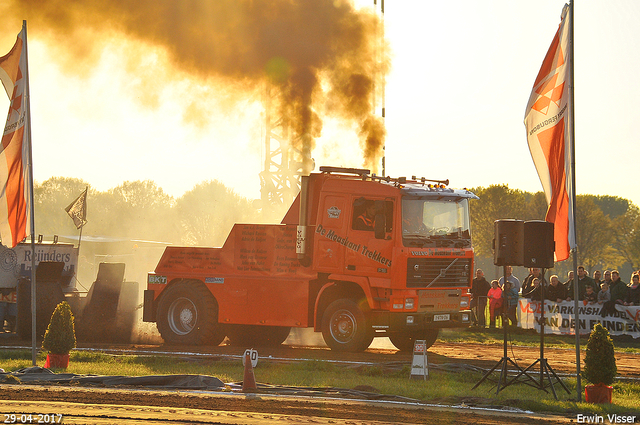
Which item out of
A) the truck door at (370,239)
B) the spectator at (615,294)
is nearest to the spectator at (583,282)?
the spectator at (615,294)

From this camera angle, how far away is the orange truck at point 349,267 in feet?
50.9

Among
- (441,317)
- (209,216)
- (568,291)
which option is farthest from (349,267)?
(209,216)

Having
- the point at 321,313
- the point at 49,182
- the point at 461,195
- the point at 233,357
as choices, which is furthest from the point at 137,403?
the point at 49,182

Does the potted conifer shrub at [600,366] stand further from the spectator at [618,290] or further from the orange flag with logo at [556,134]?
the spectator at [618,290]

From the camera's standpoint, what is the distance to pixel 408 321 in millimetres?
15586

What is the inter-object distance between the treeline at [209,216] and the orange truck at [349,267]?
35304 millimetres


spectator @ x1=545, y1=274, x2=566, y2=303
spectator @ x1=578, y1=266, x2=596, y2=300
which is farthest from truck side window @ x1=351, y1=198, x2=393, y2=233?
spectator @ x1=545, y1=274, x2=566, y2=303

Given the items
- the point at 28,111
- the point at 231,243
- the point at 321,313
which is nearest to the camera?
the point at 28,111

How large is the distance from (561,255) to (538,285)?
39.5 ft

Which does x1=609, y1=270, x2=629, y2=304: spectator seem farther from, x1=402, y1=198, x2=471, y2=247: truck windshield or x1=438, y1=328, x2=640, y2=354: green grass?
x1=402, y1=198, x2=471, y2=247: truck windshield

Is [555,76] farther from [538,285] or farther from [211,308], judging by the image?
[538,285]

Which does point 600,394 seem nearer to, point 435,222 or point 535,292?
point 435,222

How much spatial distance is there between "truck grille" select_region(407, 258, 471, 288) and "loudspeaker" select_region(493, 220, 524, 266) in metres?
4.38

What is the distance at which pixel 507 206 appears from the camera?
217ft
